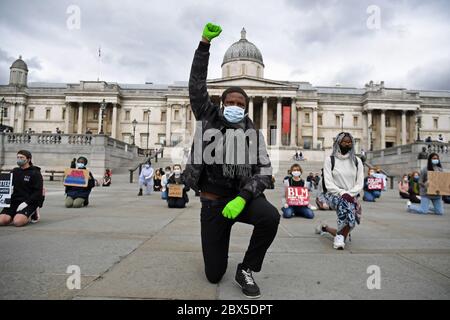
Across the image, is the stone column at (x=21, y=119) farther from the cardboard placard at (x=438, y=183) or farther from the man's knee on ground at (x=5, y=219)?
the cardboard placard at (x=438, y=183)

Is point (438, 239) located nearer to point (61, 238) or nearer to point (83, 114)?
point (61, 238)

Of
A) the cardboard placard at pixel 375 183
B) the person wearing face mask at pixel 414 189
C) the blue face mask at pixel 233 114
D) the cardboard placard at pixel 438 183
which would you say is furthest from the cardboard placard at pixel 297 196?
the cardboard placard at pixel 375 183

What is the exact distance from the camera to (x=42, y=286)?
2.72 metres

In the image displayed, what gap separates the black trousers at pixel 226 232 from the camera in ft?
9.48

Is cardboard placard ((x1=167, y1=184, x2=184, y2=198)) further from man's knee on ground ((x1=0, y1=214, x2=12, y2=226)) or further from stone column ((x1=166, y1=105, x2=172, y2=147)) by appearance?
stone column ((x1=166, y1=105, x2=172, y2=147))

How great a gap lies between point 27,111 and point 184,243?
65.9 metres

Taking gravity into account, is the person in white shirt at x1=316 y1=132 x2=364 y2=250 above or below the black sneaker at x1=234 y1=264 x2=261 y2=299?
above

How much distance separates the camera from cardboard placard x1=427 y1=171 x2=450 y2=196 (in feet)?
28.9

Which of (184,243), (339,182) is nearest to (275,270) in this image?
(184,243)

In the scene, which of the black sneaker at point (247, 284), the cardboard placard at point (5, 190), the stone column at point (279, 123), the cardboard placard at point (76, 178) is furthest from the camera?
the stone column at point (279, 123)

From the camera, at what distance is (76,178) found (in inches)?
365

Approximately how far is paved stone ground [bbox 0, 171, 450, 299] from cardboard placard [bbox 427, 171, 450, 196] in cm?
326

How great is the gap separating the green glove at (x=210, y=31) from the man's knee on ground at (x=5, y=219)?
214 inches

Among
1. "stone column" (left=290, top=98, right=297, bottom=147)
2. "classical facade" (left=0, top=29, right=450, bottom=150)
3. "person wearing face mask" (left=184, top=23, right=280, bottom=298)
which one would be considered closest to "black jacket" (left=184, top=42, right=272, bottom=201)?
"person wearing face mask" (left=184, top=23, right=280, bottom=298)
